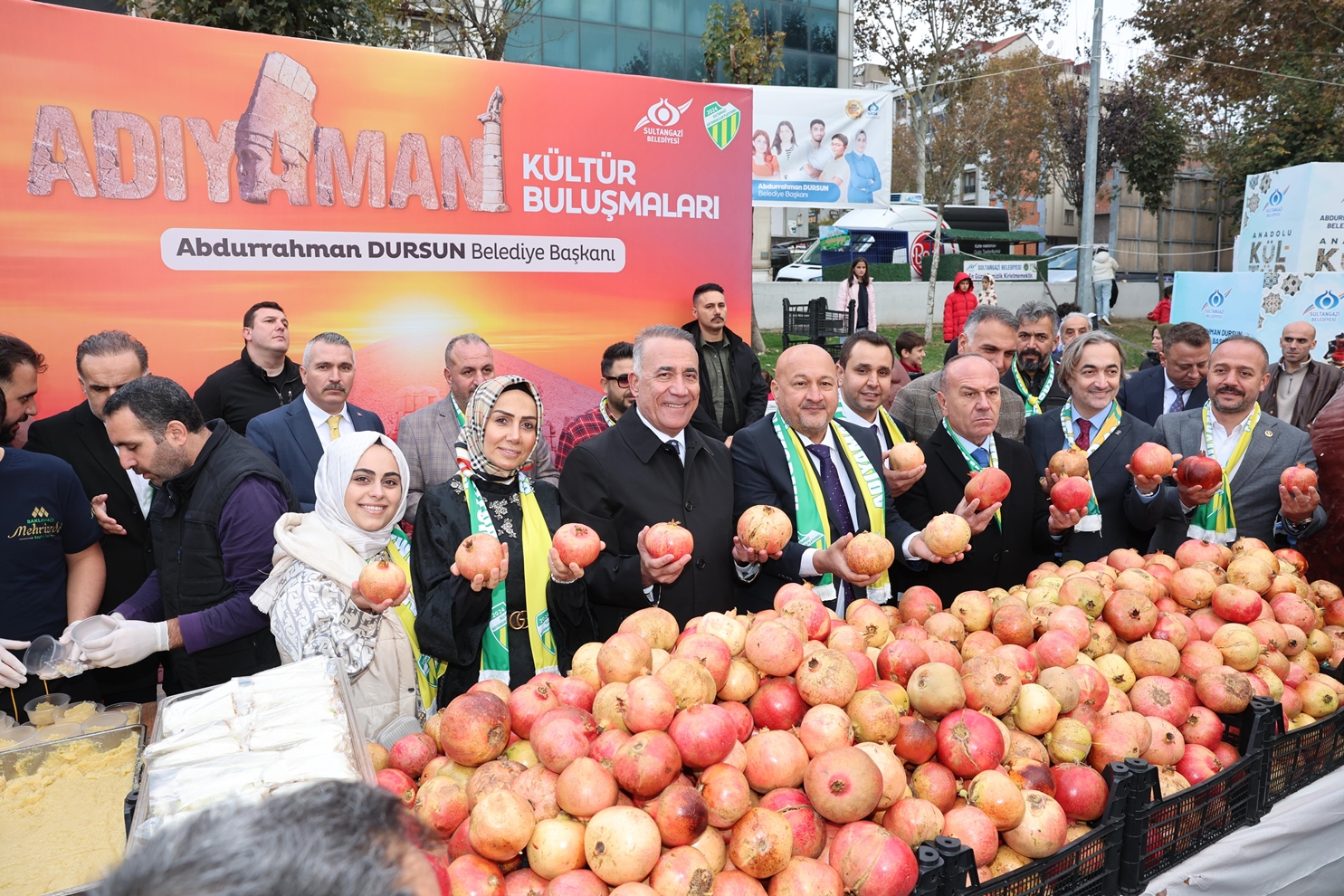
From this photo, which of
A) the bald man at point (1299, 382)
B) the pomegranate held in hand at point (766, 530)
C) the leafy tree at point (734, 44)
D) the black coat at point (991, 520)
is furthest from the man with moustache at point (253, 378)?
the leafy tree at point (734, 44)

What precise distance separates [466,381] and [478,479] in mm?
1866

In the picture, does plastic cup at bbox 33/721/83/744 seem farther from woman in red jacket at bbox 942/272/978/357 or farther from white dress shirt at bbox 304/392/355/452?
woman in red jacket at bbox 942/272/978/357

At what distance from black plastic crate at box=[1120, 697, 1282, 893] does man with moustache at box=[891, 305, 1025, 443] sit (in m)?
2.33

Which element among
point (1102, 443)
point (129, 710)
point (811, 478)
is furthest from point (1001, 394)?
point (129, 710)

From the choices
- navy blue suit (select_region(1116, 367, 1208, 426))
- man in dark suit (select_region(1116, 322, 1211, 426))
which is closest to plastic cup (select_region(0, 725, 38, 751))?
man in dark suit (select_region(1116, 322, 1211, 426))

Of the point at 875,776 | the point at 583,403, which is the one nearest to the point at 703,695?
the point at 875,776

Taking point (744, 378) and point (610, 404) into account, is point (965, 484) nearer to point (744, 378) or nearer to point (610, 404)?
point (610, 404)

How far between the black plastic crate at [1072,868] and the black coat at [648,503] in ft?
5.42

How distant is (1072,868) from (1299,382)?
6.54 meters

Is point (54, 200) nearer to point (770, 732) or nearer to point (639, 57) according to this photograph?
point (770, 732)

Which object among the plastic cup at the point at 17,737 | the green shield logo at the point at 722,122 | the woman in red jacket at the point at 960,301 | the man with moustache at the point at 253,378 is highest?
the green shield logo at the point at 722,122

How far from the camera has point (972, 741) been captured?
7.63 ft

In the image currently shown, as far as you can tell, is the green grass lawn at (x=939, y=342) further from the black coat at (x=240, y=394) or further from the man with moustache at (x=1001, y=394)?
the black coat at (x=240, y=394)

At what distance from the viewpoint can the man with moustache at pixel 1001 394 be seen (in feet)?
16.6
